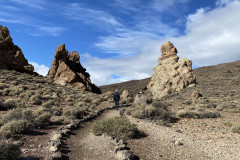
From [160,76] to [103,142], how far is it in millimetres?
25902

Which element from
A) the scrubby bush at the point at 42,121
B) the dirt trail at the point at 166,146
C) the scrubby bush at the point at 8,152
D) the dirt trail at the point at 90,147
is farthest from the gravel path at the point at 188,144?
the scrubby bush at the point at 42,121

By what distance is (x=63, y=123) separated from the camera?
33.6 feet

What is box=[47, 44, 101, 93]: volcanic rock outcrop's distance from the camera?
109 feet

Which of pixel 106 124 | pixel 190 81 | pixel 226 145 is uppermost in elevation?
pixel 190 81

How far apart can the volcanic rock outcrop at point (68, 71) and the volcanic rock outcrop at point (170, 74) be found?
1331cm

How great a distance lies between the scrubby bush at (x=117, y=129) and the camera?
722 cm

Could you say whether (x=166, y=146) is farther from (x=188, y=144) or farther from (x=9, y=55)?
(x=9, y=55)

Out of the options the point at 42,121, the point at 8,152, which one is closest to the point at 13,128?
the point at 42,121

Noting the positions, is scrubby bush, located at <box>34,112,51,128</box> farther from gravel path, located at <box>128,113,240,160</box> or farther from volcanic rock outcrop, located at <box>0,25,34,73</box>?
volcanic rock outcrop, located at <box>0,25,34,73</box>

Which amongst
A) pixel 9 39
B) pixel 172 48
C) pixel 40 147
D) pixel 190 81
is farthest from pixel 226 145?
pixel 9 39

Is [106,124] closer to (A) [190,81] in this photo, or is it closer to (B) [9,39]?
(A) [190,81]

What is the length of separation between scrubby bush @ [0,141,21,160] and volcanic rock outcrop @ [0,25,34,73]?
33.1 m

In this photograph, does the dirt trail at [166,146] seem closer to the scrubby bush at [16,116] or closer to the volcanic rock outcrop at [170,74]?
the scrubby bush at [16,116]

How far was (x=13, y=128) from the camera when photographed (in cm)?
704
